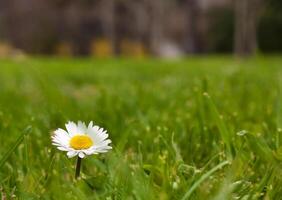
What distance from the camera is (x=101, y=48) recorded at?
→ 24359mm

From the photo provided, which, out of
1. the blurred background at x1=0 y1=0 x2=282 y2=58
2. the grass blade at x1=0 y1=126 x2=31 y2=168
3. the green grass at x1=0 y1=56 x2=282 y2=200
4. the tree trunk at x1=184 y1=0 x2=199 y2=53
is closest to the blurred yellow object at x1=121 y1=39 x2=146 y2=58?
the blurred background at x1=0 y1=0 x2=282 y2=58

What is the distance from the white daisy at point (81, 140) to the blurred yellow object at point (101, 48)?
23330mm

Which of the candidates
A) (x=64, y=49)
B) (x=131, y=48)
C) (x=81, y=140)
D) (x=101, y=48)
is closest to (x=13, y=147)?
(x=81, y=140)

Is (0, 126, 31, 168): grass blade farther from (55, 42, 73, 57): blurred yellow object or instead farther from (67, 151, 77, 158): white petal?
(55, 42, 73, 57): blurred yellow object

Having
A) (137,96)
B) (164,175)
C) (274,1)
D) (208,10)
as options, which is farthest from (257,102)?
(208,10)

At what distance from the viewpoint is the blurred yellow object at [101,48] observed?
2436 centimetres

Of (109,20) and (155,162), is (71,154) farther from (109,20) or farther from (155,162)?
(109,20)

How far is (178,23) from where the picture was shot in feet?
84.0

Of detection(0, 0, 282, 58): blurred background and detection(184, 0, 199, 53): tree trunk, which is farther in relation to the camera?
detection(184, 0, 199, 53): tree trunk

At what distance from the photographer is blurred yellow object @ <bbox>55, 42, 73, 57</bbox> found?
79.4ft

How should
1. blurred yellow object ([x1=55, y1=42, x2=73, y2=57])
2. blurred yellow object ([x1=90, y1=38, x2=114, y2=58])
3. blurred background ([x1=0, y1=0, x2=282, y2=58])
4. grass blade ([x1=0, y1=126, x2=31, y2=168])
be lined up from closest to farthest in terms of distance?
grass blade ([x1=0, y1=126, x2=31, y2=168])
blurred background ([x1=0, y1=0, x2=282, y2=58])
blurred yellow object ([x1=55, y1=42, x2=73, y2=57])
blurred yellow object ([x1=90, y1=38, x2=114, y2=58])

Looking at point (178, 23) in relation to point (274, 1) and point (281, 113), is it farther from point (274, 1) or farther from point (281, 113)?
point (281, 113)

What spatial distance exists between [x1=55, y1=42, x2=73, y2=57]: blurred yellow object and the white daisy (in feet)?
76.8

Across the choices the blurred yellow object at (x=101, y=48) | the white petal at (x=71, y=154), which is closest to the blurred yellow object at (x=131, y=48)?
the blurred yellow object at (x=101, y=48)
